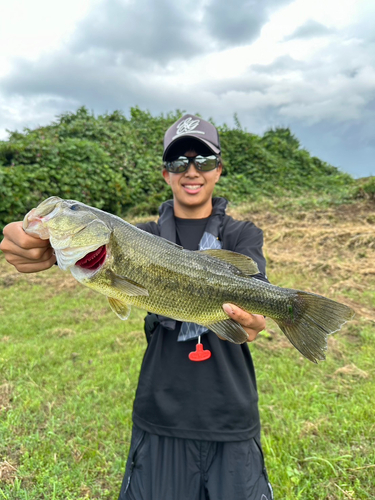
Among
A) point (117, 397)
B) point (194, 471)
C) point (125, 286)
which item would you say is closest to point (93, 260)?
point (125, 286)

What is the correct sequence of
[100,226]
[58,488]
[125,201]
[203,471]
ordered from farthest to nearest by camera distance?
[125,201]
[58,488]
[203,471]
[100,226]

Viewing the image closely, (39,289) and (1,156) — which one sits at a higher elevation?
(1,156)

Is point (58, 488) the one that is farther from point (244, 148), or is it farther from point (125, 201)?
point (244, 148)

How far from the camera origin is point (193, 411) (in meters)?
2.47

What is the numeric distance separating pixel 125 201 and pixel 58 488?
11.0 meters

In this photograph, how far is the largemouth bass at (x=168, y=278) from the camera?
2182mm

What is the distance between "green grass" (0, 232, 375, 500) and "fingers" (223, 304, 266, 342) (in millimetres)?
1656

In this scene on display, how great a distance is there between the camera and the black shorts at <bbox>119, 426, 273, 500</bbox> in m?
2.35

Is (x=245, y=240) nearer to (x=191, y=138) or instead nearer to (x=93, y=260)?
(x=191, y=138)

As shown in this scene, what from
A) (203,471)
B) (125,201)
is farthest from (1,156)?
(203,471)

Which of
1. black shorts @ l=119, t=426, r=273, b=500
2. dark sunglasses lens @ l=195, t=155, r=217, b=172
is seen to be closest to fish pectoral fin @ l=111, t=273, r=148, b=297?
black shorts @ l=119, t=426, r=273, b=500

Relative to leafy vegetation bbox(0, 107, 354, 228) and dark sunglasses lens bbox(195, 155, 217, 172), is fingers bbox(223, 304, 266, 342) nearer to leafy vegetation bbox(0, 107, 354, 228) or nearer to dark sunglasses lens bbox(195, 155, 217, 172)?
dark sunglasses lens bbox(195, 155, 217, 172)

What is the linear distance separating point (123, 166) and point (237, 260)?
42.0 feet

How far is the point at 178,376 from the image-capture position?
255cm
